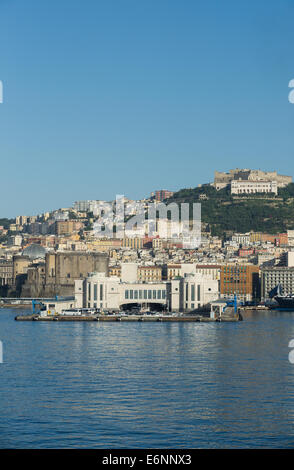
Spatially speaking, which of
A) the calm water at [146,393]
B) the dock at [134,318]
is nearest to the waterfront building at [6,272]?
the dock at [134,318]

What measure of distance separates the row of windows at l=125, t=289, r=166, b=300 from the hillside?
39.0 meters

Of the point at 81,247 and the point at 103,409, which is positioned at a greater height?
the point at 81,247

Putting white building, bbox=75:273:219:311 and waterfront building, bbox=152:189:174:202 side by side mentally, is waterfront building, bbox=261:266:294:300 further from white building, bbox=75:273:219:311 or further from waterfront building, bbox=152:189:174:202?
waterfront building, bbox=152:189:174:202

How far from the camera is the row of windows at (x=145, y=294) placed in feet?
128

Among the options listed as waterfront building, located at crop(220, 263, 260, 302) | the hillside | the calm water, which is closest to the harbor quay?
the calm water

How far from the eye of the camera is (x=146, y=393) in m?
14.6

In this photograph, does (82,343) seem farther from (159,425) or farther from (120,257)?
(120,257)

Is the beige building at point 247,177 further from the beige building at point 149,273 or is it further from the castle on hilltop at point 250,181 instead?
the beige building at point 149,273

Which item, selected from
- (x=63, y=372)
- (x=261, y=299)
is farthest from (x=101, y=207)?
(x=63, y=372)

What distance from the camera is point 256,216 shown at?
79062mm

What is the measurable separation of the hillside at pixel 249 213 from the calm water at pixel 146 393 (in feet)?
179

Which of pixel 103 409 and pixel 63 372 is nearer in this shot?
pixel 103 409

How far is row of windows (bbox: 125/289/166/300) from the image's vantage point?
3894cm
